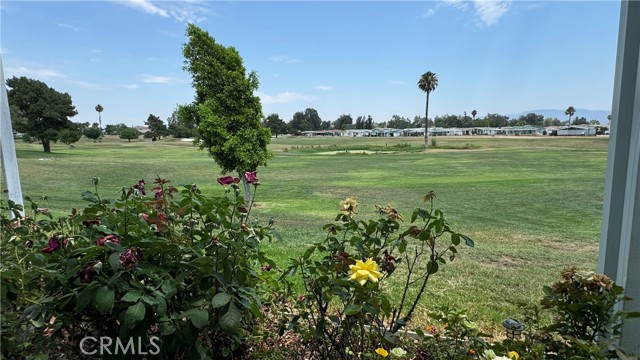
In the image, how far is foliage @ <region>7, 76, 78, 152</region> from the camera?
307 centimetres

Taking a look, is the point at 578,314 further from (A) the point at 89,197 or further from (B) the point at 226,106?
(B) the point at 226,106

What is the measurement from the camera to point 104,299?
674 millimetres

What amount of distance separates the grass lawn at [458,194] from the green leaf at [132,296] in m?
0.51

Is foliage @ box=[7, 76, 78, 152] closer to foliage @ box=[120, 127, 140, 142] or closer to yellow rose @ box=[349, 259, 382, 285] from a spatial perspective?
foliage @ box=[120, 127, 140, 142]

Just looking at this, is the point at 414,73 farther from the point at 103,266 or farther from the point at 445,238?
the point at 445,238

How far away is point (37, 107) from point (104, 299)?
4.32 metres

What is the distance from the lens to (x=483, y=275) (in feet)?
7.87

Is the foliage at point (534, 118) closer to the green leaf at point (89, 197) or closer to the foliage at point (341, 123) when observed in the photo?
the foliage at point (341, 123)

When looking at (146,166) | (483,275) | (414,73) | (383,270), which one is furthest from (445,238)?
(146,166)

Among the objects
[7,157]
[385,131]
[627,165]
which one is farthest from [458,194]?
[7,157]

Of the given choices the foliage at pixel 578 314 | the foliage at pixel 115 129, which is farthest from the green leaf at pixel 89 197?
the foliage at pixel 115 129

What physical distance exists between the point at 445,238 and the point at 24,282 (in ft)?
9.77

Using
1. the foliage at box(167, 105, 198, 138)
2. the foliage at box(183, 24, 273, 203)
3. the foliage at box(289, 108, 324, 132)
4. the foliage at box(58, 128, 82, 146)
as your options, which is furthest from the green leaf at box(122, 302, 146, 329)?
the foliage at box(58, 128, 82, 146)

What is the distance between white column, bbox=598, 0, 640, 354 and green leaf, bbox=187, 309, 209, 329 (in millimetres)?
997
